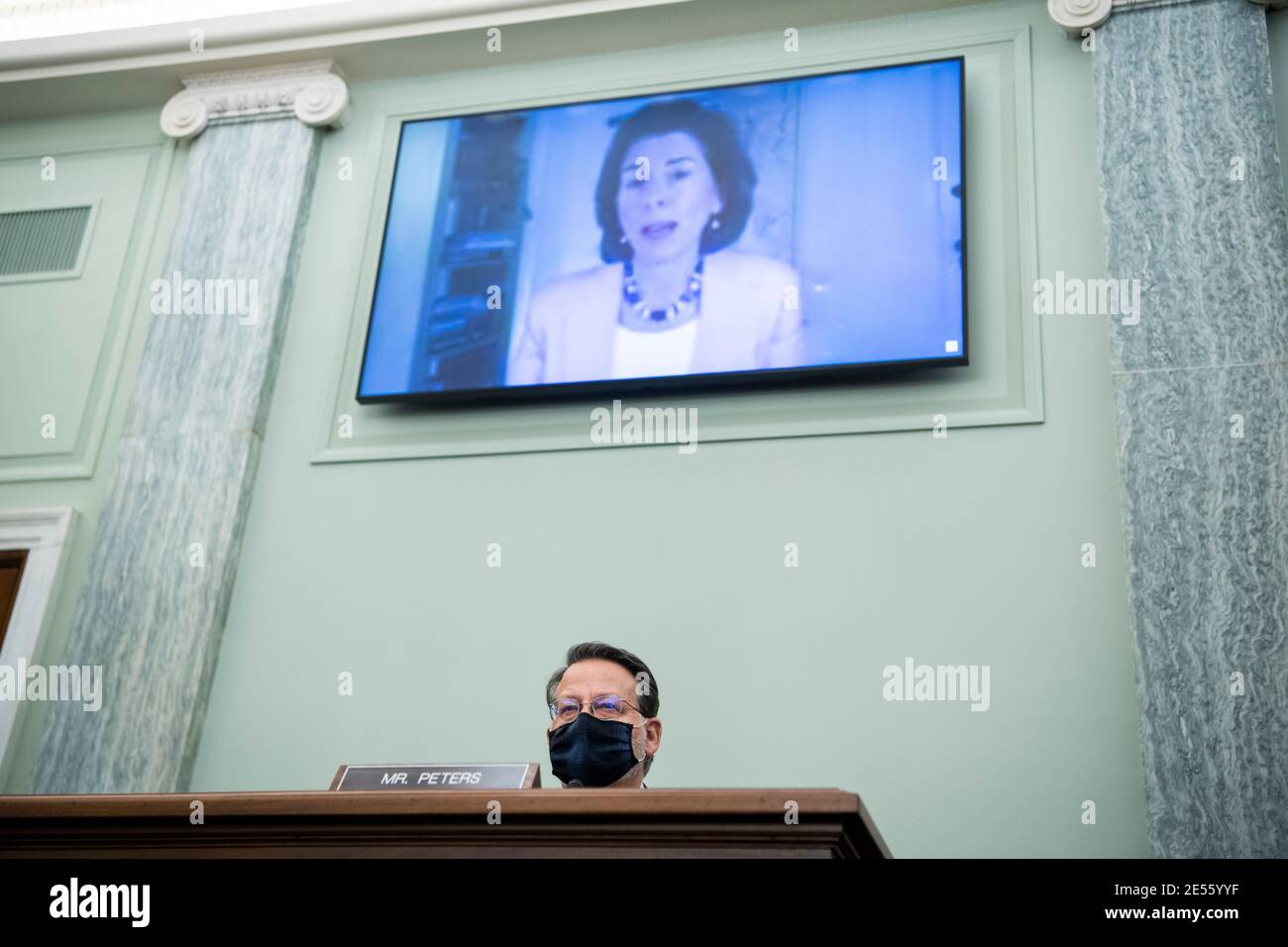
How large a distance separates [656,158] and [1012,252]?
1.42 meters

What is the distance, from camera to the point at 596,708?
3.49 metres

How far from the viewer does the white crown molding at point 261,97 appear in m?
5.91

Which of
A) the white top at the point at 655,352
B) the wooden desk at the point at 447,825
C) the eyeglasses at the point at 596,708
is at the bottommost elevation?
the wooden desk at the point at 447,825

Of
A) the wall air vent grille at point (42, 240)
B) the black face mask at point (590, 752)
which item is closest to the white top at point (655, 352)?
the black face mask at point (590, 752)

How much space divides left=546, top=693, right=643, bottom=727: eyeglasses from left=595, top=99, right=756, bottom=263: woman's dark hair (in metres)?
2.19

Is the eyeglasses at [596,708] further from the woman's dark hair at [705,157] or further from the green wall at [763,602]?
the woman's dark hair at [705,157]

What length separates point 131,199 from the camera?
239 inches

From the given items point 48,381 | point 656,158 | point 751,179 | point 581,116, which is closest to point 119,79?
point 48,381

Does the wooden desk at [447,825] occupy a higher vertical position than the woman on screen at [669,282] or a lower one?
lower

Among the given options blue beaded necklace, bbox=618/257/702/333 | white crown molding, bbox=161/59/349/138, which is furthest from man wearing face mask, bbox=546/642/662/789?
white crown molding, bbox=161/59/349/138

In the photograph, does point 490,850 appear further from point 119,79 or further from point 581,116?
point 119,79

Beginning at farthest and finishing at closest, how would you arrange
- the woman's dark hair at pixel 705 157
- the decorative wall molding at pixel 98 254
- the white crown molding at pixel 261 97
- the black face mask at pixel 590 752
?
the white crown molding at pixel 261 97
the decorative wall molding at pixel 98 254
the woman's dark hair at pixel 705 157
the black face mask at pixel 590 752

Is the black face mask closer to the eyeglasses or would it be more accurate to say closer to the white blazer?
the eyeglasses

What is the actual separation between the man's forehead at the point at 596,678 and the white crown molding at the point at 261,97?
3246 millimetres
